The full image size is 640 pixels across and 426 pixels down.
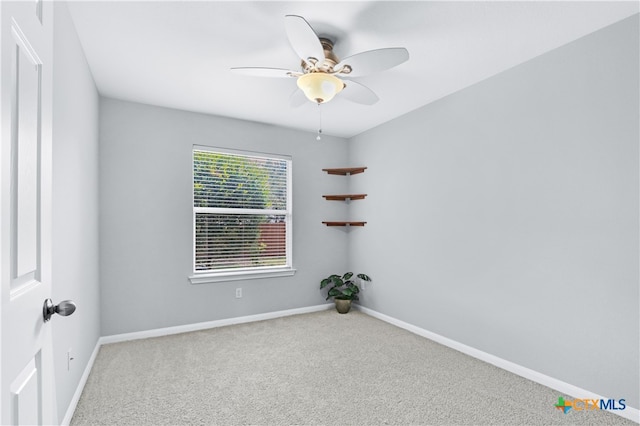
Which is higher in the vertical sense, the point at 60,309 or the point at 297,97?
the point at 297,97

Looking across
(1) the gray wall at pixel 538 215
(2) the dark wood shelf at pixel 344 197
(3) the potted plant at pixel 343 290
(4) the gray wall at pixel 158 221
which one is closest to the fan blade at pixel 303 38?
(1) the gray wall at pixel 538 215

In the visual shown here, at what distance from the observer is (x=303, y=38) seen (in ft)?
6.14

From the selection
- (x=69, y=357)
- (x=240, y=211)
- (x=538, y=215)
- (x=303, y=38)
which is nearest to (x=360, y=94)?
(x=303, y=38)

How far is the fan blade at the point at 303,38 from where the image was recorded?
Answer: 173 cm

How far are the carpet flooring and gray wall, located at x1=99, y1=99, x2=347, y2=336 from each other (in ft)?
1.19

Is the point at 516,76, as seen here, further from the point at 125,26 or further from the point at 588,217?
the point at 125,26

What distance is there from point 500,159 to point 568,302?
46.7 inches

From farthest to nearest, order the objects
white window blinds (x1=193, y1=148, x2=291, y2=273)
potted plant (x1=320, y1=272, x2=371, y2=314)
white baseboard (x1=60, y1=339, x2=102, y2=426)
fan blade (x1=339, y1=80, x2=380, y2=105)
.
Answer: potted plant (x1=320, y1=272, x2=371, y2=314) < white window blinds (x1=193, y1=148, x2=291, y2=273) < fan blade (x1=339, y1=80, x2=380, y2=105) < white baseboard (x1=60, y1=339, x2=102, y2=426)

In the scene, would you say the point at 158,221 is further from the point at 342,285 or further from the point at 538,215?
the point at 538,215

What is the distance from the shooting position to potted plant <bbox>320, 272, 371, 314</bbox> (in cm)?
430

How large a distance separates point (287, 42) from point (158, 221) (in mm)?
2300

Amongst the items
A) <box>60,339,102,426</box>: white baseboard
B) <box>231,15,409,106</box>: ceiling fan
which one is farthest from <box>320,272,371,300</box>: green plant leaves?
<box>231,15,409,106</box>: ceiling fan

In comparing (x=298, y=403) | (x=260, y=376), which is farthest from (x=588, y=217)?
(x=260, y=376)

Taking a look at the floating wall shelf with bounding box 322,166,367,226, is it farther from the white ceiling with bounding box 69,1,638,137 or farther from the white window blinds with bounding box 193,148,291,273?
the white ceiling with bounding box 69,1,638,137
